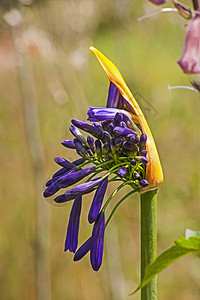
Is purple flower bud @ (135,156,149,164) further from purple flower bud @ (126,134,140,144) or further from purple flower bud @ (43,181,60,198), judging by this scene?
purple flower bud @ (43,181,60,198)

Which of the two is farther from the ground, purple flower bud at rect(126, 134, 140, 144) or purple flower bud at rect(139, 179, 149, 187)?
purple flower bud at rect(126, 134, 140, 144)

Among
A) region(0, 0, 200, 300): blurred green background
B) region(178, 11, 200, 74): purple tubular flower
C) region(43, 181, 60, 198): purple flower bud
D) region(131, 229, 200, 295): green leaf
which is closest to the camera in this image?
region(131, 229, 200, 295): green leaf

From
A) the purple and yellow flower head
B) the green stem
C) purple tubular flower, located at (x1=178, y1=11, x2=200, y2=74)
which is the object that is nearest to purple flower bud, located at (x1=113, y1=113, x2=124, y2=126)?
the purple and yellow flower head

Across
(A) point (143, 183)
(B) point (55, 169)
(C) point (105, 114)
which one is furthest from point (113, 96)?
(B) point (55, 169)

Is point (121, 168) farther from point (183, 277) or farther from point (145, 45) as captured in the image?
point (145, 45)

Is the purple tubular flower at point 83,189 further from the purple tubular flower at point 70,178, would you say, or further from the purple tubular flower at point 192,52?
the purple tubular flower at point 192,52

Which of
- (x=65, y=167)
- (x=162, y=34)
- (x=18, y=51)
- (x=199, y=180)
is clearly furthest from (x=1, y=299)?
(x=162, y=34)
